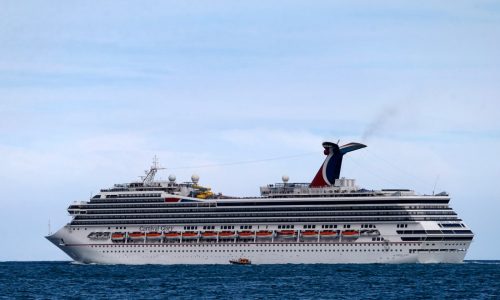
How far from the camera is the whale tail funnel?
145 meters

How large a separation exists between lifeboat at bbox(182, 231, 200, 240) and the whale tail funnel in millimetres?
16916

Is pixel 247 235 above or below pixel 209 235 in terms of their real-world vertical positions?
below

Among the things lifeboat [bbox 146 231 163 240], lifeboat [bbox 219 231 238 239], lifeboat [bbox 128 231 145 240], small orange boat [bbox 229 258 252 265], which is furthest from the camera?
lifeboat [bbox 128 231 145 240]

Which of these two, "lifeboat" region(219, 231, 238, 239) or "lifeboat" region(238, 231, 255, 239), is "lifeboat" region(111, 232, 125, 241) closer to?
"lifeboat" region(219, 231, 238, 239)

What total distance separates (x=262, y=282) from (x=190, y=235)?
1482 inches

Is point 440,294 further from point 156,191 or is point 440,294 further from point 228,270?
point 156,191

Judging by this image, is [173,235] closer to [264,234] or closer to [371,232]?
[264,234]

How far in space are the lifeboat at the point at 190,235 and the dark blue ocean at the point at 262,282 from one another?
6584 mm

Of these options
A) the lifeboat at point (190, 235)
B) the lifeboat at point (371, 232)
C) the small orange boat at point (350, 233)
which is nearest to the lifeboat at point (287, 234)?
the small orange boat at point (350, 233)

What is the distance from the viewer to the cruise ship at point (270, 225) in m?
132

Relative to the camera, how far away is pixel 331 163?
146m

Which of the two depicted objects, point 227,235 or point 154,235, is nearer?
point 227,235

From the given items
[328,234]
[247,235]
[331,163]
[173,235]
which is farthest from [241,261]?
[331,163]

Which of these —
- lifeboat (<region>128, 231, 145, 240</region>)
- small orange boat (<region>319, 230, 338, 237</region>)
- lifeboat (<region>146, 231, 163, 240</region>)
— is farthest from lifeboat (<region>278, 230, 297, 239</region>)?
lifeboat (<region>128, 231, 145, 240</region>)
